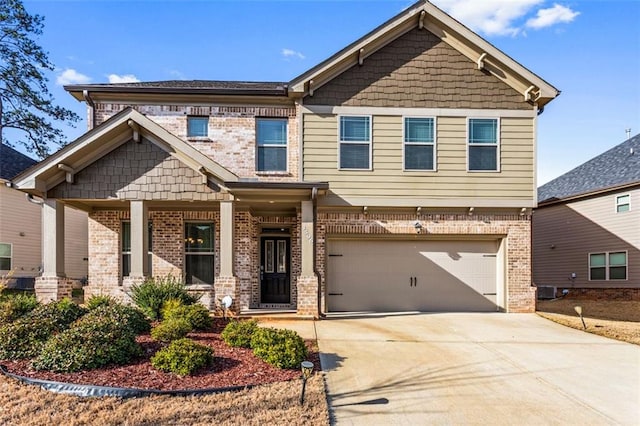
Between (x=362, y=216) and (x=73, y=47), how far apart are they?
11.2 metres

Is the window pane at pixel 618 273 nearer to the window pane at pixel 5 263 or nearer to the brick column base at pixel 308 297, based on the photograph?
the brick column base at pixel 308 297

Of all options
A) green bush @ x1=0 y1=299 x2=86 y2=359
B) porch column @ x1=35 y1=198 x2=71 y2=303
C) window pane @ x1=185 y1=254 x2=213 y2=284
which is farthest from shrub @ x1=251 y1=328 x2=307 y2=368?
porch column @ x1=35 y1=198 x2=71 y2=303

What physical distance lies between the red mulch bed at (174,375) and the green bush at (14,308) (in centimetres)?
186

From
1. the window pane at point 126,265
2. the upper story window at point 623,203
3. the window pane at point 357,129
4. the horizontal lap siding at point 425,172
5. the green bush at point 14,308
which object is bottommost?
the green bush at point 14,308

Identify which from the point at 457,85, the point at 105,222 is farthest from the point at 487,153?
the point at 105,222

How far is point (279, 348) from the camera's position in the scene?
6387 millimetres

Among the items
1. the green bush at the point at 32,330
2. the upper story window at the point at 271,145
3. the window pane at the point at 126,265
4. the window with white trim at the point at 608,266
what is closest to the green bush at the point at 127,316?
the green bush at the point at 32,330

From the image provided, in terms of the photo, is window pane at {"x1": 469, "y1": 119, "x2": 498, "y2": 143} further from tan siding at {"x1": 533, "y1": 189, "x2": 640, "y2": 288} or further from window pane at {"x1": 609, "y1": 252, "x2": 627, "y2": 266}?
window pane at {"x1": 609, "y1": 252, "x2": 627, "y2": 266}

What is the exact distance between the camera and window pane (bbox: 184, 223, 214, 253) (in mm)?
12508

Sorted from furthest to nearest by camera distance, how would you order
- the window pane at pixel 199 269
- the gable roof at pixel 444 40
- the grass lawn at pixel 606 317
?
the window pane at pixel 199 269 < the gable roof at pixel 444 40 < the grass lawn at pixel 606 317

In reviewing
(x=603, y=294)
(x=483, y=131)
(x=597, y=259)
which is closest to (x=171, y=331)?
(x=483, y=131)

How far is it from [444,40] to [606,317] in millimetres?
8964

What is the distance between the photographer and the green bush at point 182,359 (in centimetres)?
586

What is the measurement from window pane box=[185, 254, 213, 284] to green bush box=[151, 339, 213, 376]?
638cm
